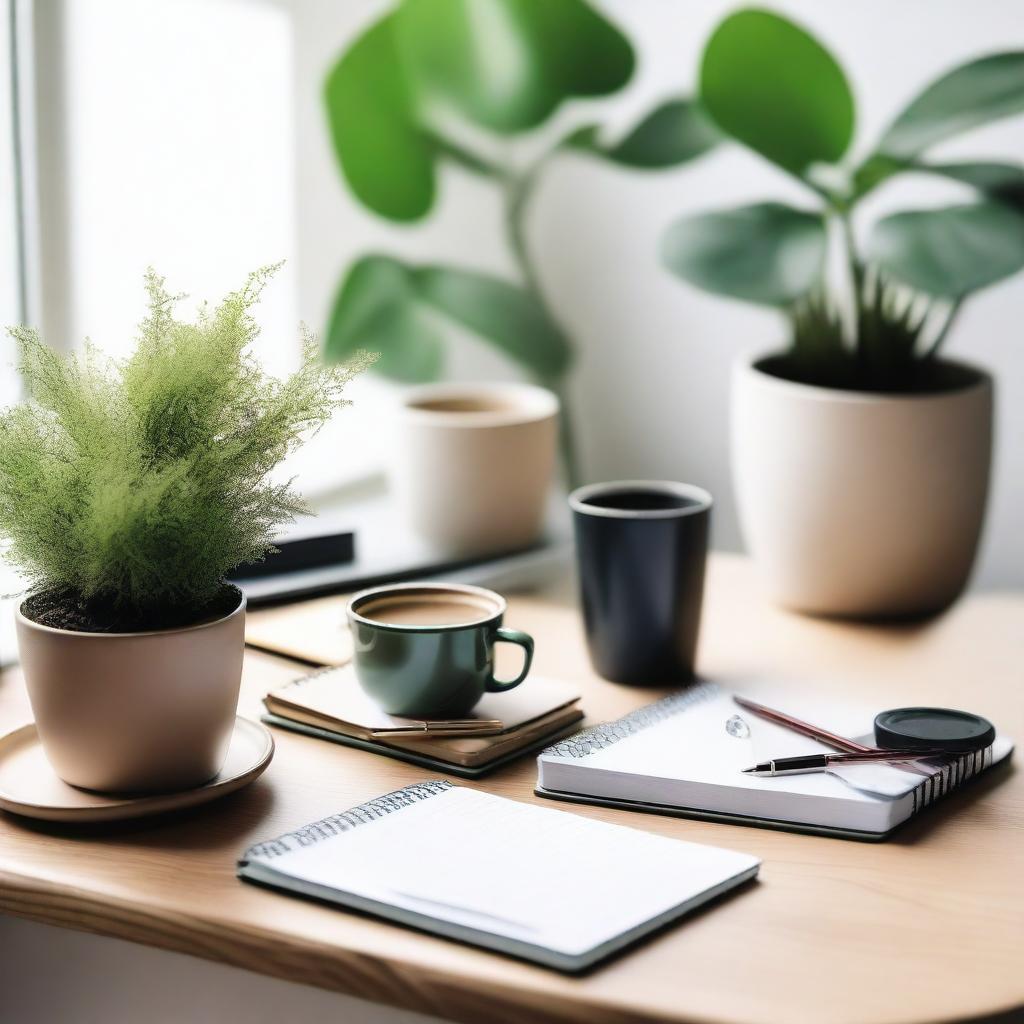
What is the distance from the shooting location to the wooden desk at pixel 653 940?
1.88ft

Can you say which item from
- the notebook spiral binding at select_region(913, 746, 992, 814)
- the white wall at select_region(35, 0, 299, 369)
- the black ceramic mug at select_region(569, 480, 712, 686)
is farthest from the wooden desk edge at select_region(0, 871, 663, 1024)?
the white wall at select_region(35, 0, 299, 369)

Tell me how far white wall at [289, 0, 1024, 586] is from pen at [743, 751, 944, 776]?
742 mm

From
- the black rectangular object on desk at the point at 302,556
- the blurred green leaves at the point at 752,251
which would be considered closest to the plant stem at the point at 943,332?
the blurred green leaves at the point at 752,251

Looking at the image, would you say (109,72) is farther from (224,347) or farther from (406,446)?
(224,347)

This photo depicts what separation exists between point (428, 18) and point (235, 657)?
83 cm

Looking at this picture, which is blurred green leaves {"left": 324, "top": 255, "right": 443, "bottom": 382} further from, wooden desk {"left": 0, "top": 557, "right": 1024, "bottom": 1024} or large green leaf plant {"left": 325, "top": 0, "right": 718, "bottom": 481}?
wooden desk {"left": 0, "top": 557, "right": 1024, "bottom": 1024}

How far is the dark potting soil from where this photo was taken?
725 mm

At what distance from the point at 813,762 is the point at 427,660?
23 centimetres

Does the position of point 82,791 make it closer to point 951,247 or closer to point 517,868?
point 517,868

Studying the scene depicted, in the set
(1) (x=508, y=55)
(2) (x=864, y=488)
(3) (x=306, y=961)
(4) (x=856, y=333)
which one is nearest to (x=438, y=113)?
(1) (x=508, y=55)

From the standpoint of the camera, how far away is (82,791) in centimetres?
74

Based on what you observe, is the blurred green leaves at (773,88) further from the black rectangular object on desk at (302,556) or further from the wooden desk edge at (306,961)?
the wooden desk edge at (306,961)

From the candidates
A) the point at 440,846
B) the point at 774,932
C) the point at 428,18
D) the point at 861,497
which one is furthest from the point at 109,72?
the point at 774,932

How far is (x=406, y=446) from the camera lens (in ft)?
4.06
